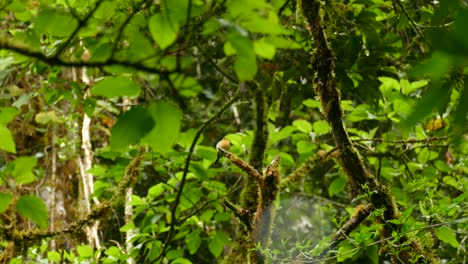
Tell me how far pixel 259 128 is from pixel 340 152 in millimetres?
285

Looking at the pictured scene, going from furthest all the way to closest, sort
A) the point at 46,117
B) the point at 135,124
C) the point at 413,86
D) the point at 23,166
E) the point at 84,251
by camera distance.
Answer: the point at 46,117 < the point at 84,251 < the point at 413,86 < the point at 23,166 < the point at 135,124

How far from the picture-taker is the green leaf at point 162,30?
0.91 m

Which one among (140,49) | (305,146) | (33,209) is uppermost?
(140,49)

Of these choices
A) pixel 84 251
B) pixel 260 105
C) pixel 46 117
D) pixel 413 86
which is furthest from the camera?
pixel 46 117

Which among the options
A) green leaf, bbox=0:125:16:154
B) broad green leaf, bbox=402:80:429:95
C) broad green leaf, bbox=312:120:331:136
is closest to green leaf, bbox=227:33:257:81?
green leaf, bbox=0:125:16:154

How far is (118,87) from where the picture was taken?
834 mm

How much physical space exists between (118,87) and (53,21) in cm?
21

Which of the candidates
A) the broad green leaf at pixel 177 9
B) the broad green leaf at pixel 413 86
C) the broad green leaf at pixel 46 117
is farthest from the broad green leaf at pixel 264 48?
the broad green leaf at pixel 46 117

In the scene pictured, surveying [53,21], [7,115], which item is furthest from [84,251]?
[53,21]

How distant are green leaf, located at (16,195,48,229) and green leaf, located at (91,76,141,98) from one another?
0.22 meters

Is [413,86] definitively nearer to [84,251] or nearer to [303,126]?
[303,126]

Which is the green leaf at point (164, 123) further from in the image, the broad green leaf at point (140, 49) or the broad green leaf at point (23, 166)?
the broad green leaf at point (23, 166)

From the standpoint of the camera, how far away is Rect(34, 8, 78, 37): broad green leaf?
0.92 m

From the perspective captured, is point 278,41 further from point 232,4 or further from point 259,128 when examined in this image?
point 259,128
